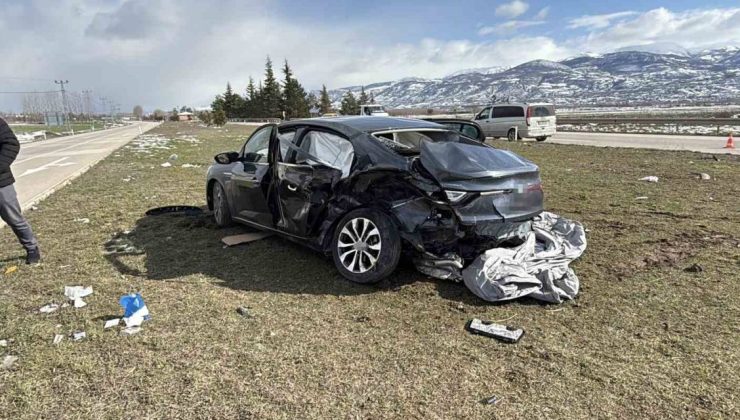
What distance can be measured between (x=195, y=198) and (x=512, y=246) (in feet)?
20.7

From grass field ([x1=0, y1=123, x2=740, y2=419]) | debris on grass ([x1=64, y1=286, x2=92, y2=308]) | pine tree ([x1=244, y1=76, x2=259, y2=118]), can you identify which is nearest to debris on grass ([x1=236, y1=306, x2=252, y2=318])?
grass field ([x1=0, y1=123, x2=740, y2=419])

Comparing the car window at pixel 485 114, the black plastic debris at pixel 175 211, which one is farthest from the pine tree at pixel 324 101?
the black plastic debris at pixel 175 211

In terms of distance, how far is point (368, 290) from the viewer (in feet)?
A: 13.8

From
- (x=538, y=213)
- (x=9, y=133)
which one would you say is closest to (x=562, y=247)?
(x=538, y=213)

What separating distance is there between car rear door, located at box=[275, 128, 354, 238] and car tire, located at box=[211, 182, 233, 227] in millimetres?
1492

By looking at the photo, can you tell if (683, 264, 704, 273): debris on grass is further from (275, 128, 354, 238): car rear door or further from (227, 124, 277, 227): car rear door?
(227, 124, 277, 227): car rear door

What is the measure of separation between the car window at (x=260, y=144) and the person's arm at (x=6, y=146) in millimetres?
2315

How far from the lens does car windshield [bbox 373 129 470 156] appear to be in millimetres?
4356

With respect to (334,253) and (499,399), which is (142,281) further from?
(499,399)

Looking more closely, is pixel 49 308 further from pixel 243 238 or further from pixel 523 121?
pixel 523 121

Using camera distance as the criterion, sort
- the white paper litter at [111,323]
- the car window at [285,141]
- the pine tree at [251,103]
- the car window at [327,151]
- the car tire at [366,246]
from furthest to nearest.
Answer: the pine tree at [251,103]
the car window at [285,141]
the car window at [327,151]
the car tire at [366,246]
the white paper litter at [111,323]

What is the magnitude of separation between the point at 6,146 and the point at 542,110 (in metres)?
20.7

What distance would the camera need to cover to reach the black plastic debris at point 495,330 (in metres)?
3.30

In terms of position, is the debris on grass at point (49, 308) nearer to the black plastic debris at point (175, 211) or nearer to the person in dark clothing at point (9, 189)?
the person in dark clothing at point (9, 189)
